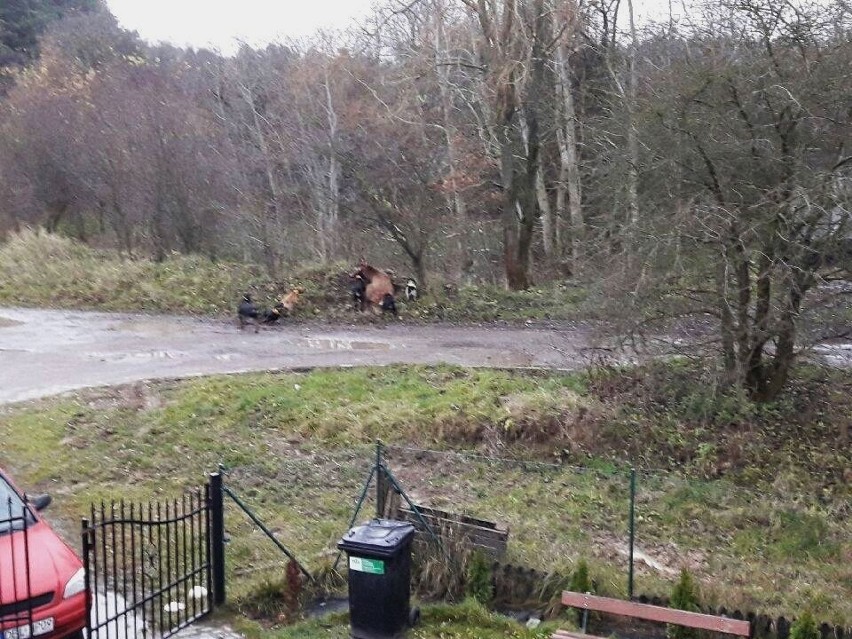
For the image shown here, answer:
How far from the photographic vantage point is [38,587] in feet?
19.8

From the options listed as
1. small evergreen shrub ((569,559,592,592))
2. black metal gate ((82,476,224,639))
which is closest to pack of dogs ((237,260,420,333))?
black metal gate ((82,476,224,639))

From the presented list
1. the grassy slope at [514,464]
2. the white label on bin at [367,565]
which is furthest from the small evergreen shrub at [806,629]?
the white label on bin at [367,565]

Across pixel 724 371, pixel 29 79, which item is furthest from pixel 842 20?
pixel 29 79

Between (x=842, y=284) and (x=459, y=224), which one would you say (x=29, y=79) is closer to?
(x=459, y=224)

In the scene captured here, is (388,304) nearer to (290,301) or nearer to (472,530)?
(290,301)

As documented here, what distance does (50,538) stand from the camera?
6688mm

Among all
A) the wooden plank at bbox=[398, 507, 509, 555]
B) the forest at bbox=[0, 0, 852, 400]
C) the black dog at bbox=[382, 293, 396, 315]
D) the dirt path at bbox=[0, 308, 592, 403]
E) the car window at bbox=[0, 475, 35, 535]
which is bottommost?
the wooden plank at bbox=[398, 507, 509, 555]

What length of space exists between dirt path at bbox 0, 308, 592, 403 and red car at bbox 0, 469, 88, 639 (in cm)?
768

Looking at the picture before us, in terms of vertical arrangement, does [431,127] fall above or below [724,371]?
above

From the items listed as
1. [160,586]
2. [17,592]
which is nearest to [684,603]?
[160,586]

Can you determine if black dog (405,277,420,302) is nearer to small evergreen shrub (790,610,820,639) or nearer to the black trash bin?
the black trash bin

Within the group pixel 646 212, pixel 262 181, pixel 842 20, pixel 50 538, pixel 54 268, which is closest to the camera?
pixel 50 538

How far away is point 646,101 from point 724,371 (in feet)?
13.1

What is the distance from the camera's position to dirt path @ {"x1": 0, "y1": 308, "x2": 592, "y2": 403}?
581 inches
